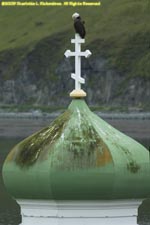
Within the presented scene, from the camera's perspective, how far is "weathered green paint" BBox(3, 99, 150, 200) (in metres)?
8.65

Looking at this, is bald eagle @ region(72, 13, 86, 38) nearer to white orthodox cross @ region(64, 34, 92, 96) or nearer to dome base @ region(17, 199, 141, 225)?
white orthodox cross @ region(64, 34, 92, 96)

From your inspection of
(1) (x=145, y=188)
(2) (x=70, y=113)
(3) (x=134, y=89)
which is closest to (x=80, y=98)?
(2) (x=70, y=113)

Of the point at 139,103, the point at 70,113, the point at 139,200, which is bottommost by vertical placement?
the point at 139,200

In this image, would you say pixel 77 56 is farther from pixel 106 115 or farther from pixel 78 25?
pixel 106 115

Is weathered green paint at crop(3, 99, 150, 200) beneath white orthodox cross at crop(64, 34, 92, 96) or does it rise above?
beneath

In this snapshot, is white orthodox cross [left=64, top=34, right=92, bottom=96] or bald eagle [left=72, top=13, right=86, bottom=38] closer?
white orthodox cross [left=64, top=34, right=92, bottom=96]

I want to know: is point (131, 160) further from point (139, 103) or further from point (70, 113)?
point (139, 103)

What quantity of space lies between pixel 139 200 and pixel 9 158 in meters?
0.88

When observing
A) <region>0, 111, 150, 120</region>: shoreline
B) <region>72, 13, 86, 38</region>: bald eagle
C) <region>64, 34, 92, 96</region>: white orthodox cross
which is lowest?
<region>64, 34, 92, 96</region>: white orthodox cross

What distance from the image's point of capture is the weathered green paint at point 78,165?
28.4ft

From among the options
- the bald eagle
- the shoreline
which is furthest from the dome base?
the shoreline

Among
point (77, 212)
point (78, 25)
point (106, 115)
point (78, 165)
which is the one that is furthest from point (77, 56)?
point (106, 115)

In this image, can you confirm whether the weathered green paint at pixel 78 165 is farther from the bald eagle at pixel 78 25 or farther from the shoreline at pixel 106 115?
the shoreline at pixel 106 115

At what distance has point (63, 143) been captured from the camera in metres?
8.80
